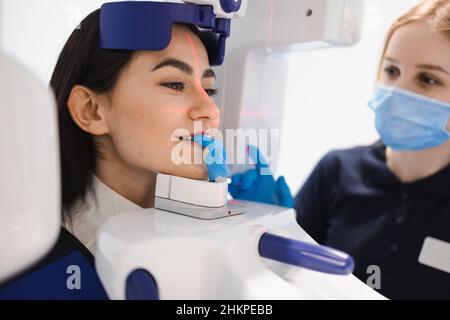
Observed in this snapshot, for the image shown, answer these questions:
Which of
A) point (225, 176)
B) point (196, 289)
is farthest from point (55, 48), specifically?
point (196, 289)

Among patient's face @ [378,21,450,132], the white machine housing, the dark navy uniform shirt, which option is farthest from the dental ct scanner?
the dark navy uniform shirt

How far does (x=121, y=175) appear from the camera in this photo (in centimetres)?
74

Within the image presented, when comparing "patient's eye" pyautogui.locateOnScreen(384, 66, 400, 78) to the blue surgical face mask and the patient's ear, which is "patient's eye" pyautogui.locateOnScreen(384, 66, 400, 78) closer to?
the blue surgical face mask

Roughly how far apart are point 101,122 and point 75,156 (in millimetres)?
72

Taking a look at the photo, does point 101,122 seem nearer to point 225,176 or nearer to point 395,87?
point 225,176

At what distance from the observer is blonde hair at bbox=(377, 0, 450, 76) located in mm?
952

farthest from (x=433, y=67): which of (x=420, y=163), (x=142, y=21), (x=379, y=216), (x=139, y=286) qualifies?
(x=139, y=286)

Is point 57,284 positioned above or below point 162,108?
below

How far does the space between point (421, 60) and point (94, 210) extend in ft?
2.50

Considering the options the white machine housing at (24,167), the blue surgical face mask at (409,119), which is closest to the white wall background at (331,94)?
the blue surgical face mask at (409,119)

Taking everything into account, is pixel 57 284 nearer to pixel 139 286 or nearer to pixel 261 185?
pixel 139 286

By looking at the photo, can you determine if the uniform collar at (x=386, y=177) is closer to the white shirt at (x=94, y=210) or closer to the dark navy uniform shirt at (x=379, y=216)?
the dark navy uniform shirt at (x=379, y=216)

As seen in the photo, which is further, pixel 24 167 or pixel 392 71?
pixel 392 71
